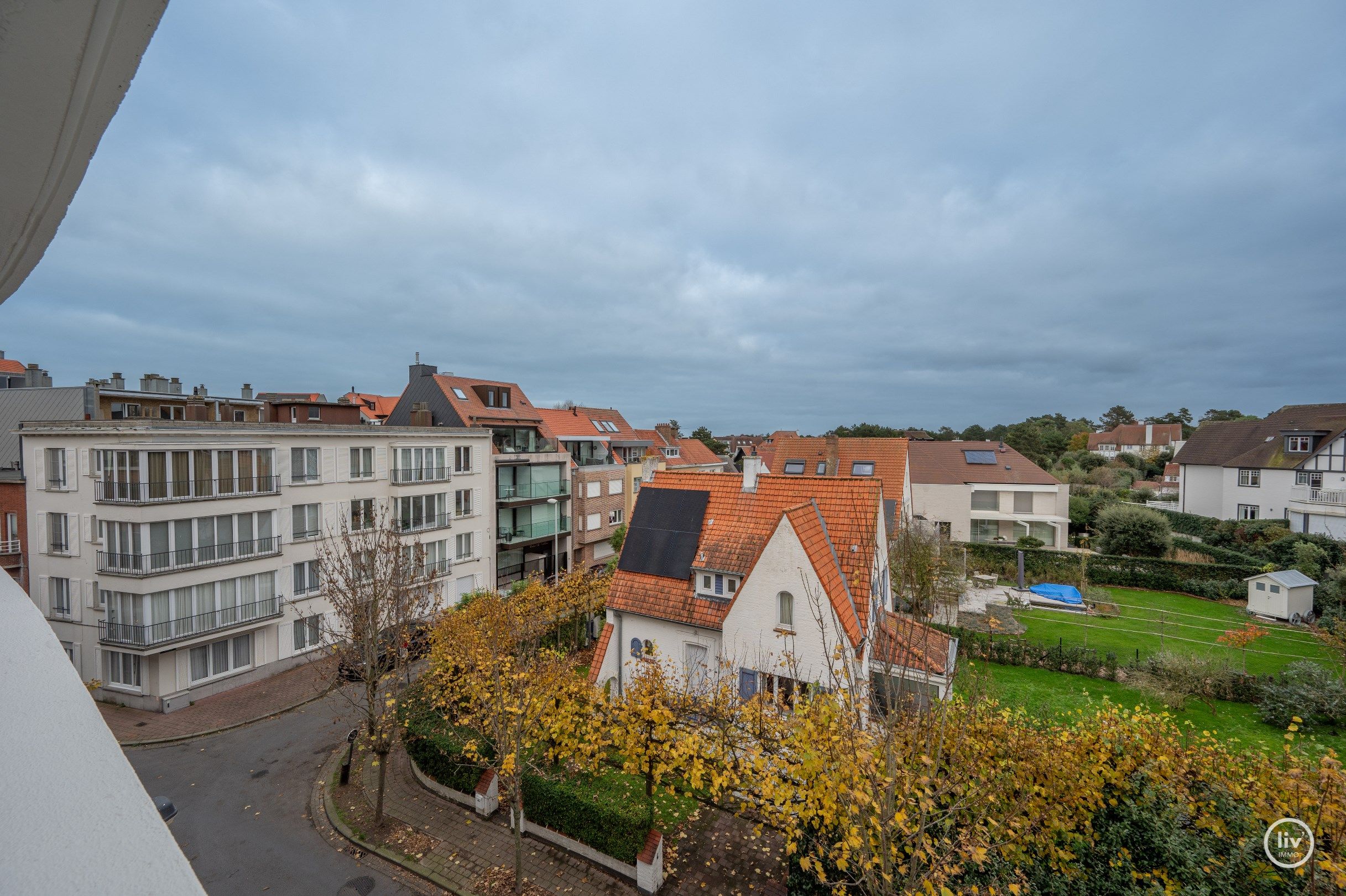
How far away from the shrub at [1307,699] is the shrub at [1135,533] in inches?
864

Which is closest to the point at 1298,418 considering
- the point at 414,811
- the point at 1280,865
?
the point at 1280,865

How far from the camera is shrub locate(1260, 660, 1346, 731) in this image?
64.1ft

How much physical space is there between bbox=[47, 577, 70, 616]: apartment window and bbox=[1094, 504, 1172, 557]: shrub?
60.0 meters

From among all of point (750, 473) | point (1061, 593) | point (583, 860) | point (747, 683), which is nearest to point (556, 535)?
point (750, 473)

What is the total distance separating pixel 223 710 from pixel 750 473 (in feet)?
76.5

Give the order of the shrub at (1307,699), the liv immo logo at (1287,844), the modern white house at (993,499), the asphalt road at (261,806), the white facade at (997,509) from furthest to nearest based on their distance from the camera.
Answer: the modern white house at (993,499)
the white facade at (997,509)
the shrub at (1307,699)
the asphalt road at (261,806)
the liv immo logo at (1287,844)

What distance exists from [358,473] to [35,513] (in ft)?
39.5

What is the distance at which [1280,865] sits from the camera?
820cm

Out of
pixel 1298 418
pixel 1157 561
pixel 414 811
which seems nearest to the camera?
pixel 414 811

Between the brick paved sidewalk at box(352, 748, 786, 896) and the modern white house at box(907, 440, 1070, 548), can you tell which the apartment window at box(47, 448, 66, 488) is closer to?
the brick paved sidewalk at box(352, 748, 786, 896)

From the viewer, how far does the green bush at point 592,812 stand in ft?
45.4

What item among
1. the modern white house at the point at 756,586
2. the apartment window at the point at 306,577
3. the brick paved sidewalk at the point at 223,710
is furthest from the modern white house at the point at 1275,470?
the apartment window at the point at 306,577

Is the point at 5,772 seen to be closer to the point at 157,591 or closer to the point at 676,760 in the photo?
the point at 676,760

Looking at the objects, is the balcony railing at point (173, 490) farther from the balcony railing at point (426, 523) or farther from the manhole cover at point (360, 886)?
the manhole cover at point (360, 886)
